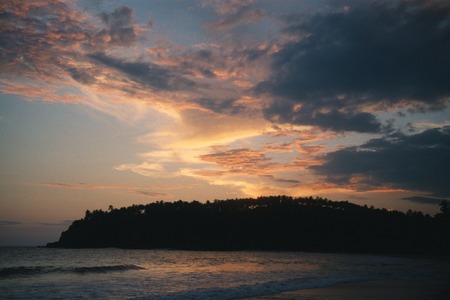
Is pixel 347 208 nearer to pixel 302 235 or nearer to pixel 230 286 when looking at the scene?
pixel 302 235

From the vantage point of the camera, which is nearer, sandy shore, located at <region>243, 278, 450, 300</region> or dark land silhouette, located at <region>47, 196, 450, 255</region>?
sandy shore, located at <region>243, 278, 450, 300</region>

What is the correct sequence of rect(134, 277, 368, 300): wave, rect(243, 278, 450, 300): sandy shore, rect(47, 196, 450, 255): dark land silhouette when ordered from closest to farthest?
rect(243, 278, 450, 300): sandy shore
rect(134, 277, 368, 300): wave
rect(47, 196, 450, 255): dark land silhouette

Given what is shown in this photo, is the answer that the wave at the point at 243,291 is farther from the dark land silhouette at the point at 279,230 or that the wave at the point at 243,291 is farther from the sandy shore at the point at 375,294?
the dark land silhouette at the point at 279,230

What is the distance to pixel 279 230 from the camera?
161000mm

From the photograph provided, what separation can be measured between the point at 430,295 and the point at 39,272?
131ft

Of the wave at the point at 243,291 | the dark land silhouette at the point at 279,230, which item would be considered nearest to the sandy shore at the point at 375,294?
the wave at the point at 243,291

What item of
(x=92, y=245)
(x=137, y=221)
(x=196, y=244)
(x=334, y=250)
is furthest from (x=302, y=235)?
(x=92, y=245)

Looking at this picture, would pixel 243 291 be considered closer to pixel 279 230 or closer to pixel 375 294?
pixel 375 294

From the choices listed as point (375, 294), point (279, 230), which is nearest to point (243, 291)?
point (375, 294)

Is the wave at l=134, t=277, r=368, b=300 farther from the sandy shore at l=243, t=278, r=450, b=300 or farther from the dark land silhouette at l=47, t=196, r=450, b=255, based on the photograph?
the dark land silhouette at l=47, t=196, r=450, b=255

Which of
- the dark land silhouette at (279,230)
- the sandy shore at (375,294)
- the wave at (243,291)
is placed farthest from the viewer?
the dark land silhouette at (279,230)

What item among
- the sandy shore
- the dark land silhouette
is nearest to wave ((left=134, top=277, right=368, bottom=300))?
the sandy shore

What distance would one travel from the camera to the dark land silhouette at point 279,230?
140 meters

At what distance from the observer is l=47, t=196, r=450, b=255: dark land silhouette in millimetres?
139500
